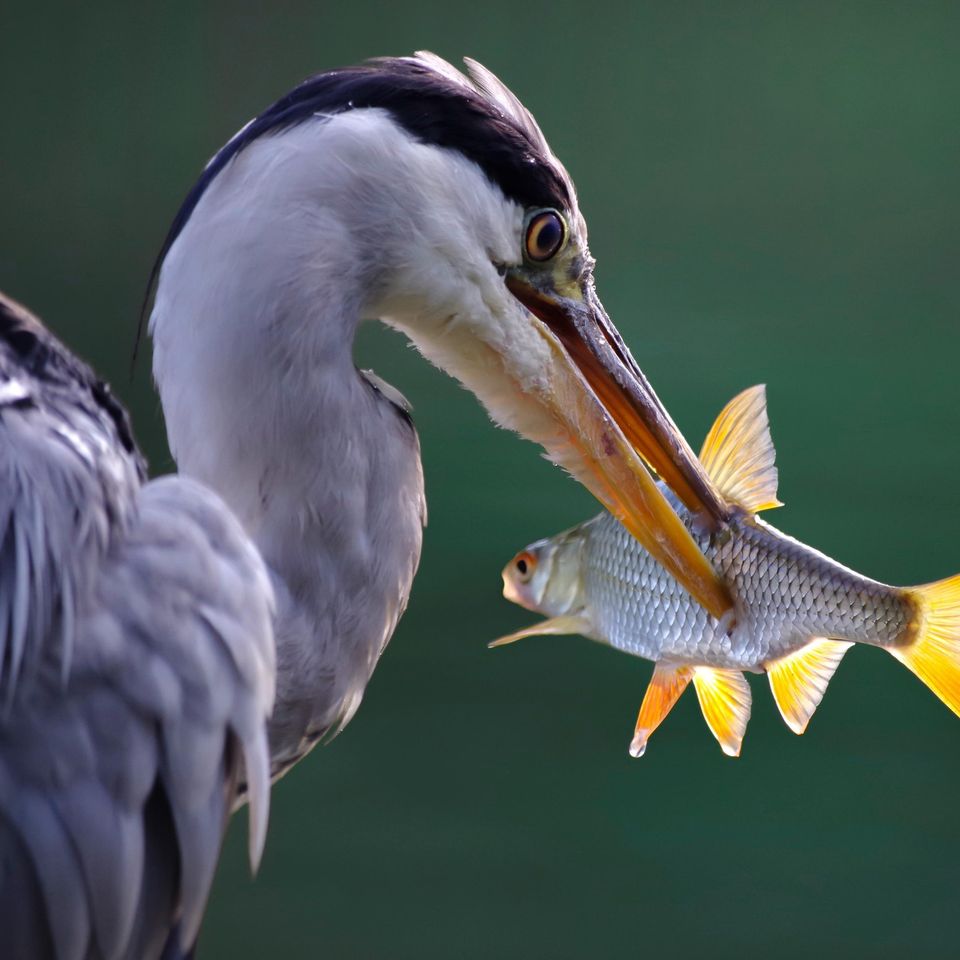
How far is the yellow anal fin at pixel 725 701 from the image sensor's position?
2.71 feet

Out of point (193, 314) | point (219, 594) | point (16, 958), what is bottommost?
point (16, 958)

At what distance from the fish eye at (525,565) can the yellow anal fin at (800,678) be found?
0.23 meters

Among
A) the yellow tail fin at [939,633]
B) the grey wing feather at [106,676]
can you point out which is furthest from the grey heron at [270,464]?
the yellow tail fin at [939,633]

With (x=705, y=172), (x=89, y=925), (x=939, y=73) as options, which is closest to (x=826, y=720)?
(x=705, y=172)

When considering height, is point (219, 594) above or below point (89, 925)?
above

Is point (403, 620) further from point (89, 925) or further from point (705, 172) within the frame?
point (89, 925)

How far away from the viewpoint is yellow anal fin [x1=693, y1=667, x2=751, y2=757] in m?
0.83

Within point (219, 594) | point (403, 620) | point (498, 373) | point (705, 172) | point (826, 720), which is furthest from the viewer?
point (705, 172)

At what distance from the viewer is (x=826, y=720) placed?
6.77ft

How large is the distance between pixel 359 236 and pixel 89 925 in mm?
369

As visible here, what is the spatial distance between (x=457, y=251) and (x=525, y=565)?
1.12ft

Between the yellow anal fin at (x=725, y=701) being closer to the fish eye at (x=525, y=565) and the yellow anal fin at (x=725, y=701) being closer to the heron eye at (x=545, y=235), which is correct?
the fish eye at (x=525, y=565)

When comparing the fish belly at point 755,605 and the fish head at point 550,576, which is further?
the fish head at point 550,576

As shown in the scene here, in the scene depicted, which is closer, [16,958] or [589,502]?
[16,958]
